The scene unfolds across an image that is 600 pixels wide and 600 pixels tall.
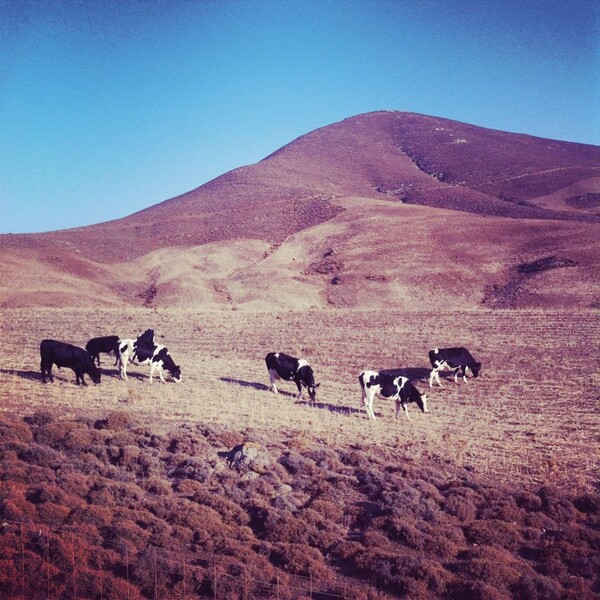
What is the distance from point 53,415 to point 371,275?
45.9 m

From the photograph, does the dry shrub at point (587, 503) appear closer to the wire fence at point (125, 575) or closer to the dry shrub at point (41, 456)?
the wire fence at point (125, 575)

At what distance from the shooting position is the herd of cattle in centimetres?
1844

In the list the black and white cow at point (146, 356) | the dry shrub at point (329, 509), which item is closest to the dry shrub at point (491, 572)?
the dry shrub at point (329, 509)

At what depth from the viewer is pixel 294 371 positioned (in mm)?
20484

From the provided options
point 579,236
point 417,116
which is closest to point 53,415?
point 579,236

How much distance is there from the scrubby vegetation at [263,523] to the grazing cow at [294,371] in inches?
223

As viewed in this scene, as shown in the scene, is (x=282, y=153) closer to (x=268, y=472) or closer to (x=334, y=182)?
(x=334, y=182)

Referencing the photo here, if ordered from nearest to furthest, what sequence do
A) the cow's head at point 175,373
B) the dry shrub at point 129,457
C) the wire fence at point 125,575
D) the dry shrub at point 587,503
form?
1. the wire fence at point 125,575
2. the dry shrub at point 587,503
3. the dry shrub at point 129,457
4. the cow's head at point 175,373

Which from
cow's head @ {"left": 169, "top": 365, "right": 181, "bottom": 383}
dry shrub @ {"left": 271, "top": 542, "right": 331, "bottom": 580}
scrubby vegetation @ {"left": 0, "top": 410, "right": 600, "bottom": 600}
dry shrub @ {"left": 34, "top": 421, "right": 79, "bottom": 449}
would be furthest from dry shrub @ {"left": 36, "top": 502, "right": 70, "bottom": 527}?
cow's head @ {"left": 169, "top": 365, "right": 181, "bottom": 383}

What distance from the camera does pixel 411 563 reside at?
355 inches

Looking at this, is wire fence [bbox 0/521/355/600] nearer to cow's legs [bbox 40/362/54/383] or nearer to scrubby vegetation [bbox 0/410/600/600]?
scrubby vegetation [bbox 0/410/600/600]

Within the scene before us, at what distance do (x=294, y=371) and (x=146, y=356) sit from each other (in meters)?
5.86

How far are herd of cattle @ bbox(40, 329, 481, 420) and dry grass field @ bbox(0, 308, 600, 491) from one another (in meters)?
0.60

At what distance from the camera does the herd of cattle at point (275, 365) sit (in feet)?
60.5
